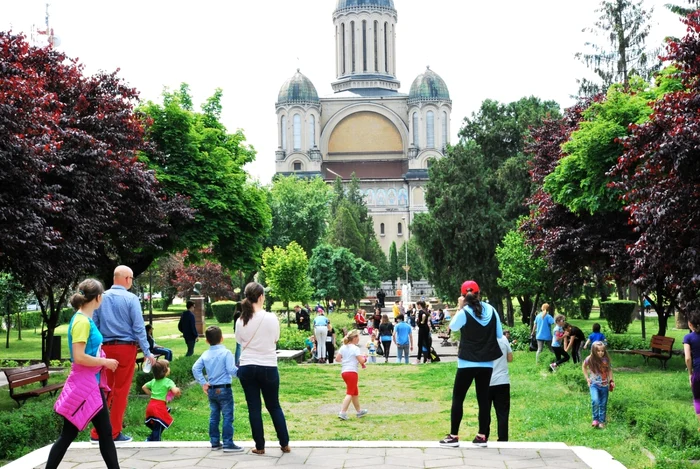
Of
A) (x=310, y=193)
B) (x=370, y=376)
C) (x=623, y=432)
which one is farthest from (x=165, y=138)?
(x=310, y=193)

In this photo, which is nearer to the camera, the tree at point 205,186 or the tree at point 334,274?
the tree at point 205,186

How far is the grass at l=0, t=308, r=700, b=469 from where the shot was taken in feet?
28.3

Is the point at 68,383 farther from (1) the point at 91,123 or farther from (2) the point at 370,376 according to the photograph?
(2) the point at 370,376

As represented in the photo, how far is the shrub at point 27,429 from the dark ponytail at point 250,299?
2947mm

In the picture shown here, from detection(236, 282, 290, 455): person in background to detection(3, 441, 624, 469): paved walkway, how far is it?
24cm

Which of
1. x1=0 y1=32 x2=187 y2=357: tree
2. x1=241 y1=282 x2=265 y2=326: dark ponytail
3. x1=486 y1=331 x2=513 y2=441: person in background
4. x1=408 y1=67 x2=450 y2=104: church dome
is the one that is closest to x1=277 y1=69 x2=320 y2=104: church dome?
x1=408 y1=67 x2=450 y2=104: church dome

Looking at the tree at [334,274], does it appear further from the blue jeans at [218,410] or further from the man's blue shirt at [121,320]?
the man's blue shirt at [121,320]

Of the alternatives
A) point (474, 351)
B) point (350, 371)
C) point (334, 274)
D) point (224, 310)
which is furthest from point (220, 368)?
point (334, 274)

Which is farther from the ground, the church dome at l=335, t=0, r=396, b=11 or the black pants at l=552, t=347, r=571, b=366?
the church dome at l=335, t=0, r=396, b=11

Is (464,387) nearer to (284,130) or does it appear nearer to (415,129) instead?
(284,130)

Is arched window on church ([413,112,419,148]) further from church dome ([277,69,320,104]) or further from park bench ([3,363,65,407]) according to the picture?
park bench ([3,363,65,407])

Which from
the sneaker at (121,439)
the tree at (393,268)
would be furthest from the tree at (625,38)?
the tree at (393,268)

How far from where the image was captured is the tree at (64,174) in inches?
412

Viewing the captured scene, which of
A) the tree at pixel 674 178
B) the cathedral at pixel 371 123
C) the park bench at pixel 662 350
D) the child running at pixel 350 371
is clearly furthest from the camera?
the cathedral at pixel 371 123
